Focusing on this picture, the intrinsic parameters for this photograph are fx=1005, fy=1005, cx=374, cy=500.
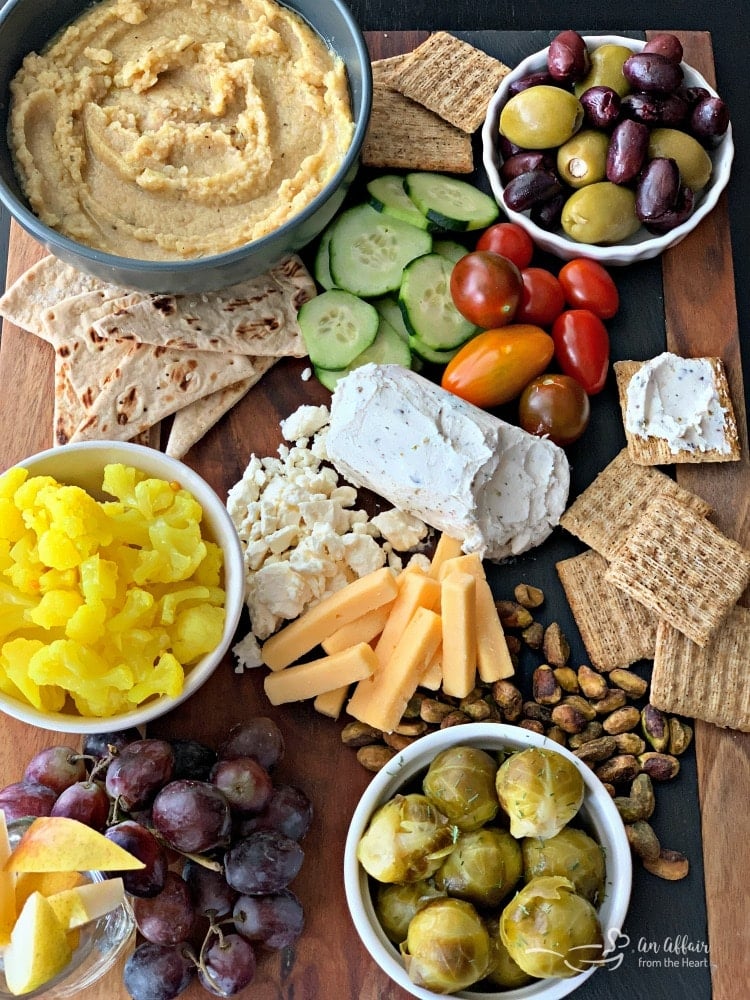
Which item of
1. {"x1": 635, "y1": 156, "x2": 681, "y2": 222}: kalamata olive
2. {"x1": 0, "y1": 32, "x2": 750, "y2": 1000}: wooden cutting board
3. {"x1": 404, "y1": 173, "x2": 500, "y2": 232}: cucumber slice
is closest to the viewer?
{"x1": 0, "y1": 32, "x2": 750, "y2": 1000}: wooden cutting board

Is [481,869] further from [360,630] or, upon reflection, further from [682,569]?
[682,569]

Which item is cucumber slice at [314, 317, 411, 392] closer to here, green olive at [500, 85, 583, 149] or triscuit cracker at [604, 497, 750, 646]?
green olive at [500, 85, 583, 149]

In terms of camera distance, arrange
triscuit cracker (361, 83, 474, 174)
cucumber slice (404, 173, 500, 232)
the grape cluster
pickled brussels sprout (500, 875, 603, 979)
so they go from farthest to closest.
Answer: triscuit cracker (361, 83, 474, 174) → cucumber slice (404, 173, 500, 232) → the grape cluster → pickled brussels sprout (500, 875, 603, 979)

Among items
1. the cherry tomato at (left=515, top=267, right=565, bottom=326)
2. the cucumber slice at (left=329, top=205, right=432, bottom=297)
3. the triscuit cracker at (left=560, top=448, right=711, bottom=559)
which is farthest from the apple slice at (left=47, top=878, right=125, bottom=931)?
the cherry tomato at (left=515, top=267, right=565, bottom=326)

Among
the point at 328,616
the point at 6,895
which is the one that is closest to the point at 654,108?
the point at 328,616

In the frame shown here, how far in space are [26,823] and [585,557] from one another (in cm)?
134

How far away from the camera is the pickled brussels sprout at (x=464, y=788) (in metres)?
1.96

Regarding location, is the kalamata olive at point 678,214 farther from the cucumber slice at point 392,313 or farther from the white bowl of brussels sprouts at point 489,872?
the white bowl of brussels sprouts at point 489,872

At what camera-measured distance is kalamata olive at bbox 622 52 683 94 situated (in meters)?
2.46

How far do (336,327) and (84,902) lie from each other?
142 cm

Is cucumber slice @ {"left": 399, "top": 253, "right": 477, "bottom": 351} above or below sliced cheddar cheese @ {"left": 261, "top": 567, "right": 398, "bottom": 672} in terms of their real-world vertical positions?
above

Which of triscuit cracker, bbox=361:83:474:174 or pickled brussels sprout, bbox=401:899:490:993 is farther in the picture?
triscuit cracker, bbox=361:83:474:174

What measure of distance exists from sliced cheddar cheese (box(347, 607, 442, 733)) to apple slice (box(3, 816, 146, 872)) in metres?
0.67

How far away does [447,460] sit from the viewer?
2.28 metres
